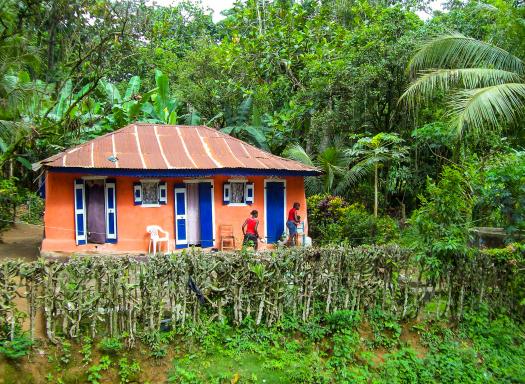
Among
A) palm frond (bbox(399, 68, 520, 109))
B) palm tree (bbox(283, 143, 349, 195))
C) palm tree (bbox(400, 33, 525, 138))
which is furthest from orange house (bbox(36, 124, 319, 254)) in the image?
palm tree (bbox(400, 33, 525, 138))

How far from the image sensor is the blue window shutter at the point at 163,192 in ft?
40.2

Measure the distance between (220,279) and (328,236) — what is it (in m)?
7.83

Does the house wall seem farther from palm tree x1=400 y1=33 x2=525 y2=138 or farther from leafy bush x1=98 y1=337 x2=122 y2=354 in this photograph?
leafy bush x1=98 y1=337 x2=122 y2=354

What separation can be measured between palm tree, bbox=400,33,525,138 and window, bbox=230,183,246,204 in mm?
4951

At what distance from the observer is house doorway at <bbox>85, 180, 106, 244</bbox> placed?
1171 cm

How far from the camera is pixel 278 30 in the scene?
1944cm

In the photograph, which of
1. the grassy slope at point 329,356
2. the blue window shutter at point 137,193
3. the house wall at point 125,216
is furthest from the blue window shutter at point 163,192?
the grassy slope at point 329,356

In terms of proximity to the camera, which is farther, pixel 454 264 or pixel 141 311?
pixel 454 264

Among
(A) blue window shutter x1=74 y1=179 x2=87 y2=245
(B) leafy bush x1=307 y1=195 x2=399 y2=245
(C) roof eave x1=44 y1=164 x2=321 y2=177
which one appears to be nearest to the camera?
(C) roof eave x1=44 y1=164 x2=321 y2=177

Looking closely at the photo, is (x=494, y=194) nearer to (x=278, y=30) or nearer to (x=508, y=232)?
(x=508, y=232)

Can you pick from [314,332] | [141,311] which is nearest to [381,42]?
[314,332]

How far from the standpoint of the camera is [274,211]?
13391 mm

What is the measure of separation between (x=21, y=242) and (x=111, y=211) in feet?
15.8

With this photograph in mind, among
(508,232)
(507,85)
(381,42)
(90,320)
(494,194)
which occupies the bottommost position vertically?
(90,320)
